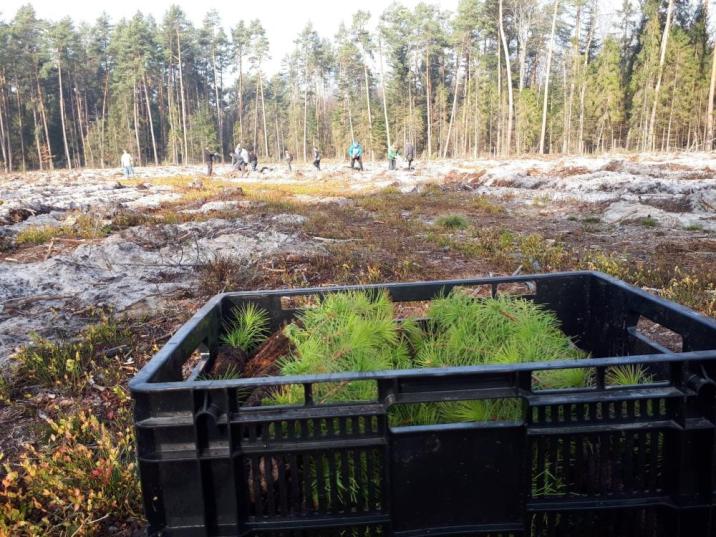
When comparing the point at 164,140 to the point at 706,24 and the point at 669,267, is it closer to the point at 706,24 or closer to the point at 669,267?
the point at 706,24

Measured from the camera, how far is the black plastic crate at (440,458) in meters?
1.29

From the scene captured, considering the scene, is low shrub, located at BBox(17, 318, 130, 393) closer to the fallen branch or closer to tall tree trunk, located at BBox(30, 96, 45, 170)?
the fallen branch

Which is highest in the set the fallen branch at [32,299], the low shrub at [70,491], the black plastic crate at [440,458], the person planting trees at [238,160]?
the person planting trees at [238,160]

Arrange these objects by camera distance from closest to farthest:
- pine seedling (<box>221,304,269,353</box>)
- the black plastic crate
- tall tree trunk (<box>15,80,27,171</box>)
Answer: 1. the black plastic crate
2. pine seedling (<box>221,304,269,353</box>)
3. tall tree trunk (<box>15,80,27,171</box>)

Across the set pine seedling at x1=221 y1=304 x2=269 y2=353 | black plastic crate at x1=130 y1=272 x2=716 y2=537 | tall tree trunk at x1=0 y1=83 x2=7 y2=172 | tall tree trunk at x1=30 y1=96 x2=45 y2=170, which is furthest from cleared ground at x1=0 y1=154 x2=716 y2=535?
tall tree trunk at x1=30 y1=96 x2=45 y2=170

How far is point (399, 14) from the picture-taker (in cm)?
5491

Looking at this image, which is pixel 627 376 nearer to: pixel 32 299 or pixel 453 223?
pixel 32 299

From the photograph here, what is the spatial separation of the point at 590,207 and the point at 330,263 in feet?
27.8

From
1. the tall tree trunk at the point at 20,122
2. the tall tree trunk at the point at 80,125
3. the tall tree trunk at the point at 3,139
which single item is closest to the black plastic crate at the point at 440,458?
the tall tree trunk at the point at 3,139

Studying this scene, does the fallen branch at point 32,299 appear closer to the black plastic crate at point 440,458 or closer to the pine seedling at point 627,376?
the black plastic crate at point 440,458

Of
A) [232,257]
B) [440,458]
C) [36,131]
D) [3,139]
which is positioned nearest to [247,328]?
[440,458]

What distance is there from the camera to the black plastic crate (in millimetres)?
1295

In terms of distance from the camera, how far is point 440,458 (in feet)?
4.45

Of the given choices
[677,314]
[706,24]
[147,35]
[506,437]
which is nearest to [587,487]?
[506,437]
